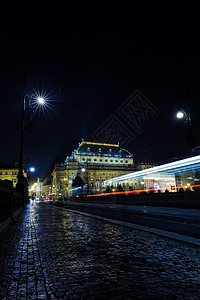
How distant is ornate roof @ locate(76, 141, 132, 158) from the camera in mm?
121213

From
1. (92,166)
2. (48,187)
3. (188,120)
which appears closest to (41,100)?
(188,120)

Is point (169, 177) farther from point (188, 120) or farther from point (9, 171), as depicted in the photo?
point (9, 171)

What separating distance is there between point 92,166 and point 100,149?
56.0ft

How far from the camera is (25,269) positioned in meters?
3.37

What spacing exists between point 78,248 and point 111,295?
7.90 feet

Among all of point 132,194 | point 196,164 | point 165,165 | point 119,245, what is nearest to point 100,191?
point 132,194

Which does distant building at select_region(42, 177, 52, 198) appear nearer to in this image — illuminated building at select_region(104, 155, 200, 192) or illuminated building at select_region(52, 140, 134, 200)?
illuminated building at select_region(52, 140, 134, 200)

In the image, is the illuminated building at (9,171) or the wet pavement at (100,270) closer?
the wet pavement at (100,270)

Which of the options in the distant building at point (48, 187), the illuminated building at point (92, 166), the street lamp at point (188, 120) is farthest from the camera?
the distant building at point (48, 187)

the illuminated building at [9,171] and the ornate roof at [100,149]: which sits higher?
the ornate roof at [100,149]

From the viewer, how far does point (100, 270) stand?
325cm

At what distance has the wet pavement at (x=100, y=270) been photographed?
2502mm

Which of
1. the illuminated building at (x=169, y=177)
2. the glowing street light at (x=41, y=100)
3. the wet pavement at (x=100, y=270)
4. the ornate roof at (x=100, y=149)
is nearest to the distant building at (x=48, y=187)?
the ornate roof at (x=100, y=149)

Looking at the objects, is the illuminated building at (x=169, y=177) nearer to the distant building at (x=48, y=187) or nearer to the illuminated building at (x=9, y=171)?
the illuminated building at (x=9, y=171)
